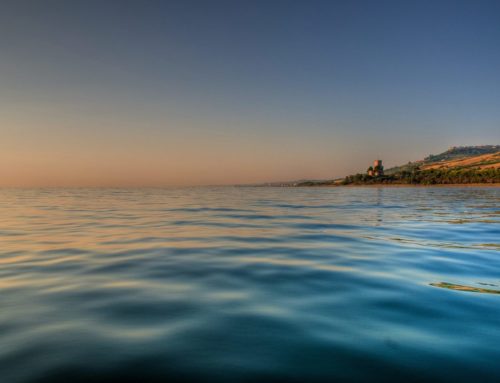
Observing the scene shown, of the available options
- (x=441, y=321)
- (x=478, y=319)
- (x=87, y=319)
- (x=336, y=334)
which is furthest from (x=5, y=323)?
(x=478, y=319)

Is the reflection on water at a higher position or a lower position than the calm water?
lower

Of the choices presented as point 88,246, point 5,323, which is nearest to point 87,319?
point 5,323

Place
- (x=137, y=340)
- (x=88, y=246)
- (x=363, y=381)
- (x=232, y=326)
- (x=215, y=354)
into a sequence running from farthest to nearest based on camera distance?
(x=88, y=246) < (x=232, y=326) < (x=137, y=340) < (x=215, y=354) < (x=363, y=381)

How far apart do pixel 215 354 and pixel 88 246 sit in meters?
10.0

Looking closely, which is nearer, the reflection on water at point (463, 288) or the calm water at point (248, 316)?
the calm water at point (248, 316)

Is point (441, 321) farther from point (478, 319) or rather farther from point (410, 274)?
point (410, 274)

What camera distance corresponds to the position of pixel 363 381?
3469 millimetres

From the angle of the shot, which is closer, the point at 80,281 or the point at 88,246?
the point at 80,281

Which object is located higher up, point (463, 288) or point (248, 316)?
point (248, 316)

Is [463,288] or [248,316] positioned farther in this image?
[463,288]

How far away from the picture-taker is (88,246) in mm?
12328

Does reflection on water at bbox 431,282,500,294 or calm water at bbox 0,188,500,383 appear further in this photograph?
reflection on water at bbox 431,282,500,294

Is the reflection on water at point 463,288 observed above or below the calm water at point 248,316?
below

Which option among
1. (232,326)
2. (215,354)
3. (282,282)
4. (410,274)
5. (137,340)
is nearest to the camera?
(215,354)
